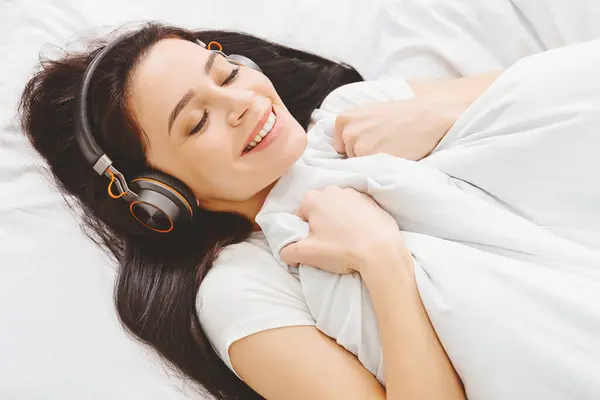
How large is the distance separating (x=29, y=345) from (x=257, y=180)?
57 cm

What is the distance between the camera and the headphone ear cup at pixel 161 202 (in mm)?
1048

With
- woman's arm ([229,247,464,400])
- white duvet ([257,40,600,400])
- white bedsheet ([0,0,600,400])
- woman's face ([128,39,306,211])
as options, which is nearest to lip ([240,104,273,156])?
woman's face ([128,39,306,211])

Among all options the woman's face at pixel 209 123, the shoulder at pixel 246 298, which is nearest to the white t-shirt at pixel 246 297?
the shoulder at pixel 246 298

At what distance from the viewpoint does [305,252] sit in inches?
40.1

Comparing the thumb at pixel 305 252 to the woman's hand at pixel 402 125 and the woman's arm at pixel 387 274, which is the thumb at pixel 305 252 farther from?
the woman's hand at pixel 402 125

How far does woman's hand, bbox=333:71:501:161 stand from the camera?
3.91ft

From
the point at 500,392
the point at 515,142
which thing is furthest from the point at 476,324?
the point at 515,142

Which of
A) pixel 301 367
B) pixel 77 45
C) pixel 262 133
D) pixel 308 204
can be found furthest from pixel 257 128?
pixel 77 45

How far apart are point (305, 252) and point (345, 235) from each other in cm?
7

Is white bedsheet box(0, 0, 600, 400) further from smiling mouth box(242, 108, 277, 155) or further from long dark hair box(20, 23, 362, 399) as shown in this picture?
smiling mouth box(242, 108, 277, 155)

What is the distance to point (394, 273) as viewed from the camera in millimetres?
963

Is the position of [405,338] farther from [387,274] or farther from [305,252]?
[305,252]

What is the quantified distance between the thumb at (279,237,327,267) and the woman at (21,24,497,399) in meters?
0.01

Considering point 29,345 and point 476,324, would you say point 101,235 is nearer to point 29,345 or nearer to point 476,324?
point 29,345
